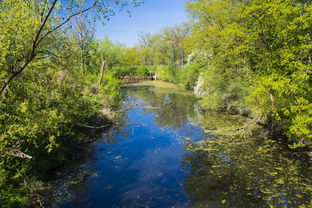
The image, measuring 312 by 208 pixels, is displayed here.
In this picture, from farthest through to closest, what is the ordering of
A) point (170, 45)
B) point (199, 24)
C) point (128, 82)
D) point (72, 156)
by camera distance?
point (170, 45)
point (128, 82)
point (199, 24)
point (72, 156)

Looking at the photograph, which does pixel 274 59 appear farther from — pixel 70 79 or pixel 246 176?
pixel 70 79

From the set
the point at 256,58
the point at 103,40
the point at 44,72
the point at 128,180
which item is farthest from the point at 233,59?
the point at 103,40

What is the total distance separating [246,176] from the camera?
42.9ft

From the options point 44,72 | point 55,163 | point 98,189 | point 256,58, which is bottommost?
point 98,189

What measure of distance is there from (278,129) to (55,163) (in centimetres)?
1705

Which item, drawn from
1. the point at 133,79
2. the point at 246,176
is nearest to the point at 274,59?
the point at 246,176

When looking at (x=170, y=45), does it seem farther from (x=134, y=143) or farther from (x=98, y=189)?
(x=98, y=189)

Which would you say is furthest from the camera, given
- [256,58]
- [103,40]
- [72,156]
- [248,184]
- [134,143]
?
[103,40]

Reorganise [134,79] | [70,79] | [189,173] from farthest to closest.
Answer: [134,79] < [70,79] < [189,173]

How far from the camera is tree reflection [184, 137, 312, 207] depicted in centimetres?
1093

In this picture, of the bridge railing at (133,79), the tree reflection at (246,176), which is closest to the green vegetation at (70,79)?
the tree reflection at (246,176)

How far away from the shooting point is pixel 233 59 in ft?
67.3

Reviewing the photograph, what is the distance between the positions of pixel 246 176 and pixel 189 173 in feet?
10.9

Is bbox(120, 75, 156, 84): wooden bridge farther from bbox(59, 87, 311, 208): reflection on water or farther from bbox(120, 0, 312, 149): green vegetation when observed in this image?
bbox(59, 87, 311, 208): reflection on water
